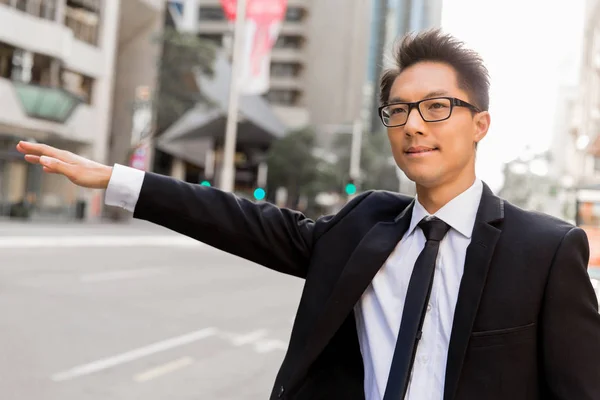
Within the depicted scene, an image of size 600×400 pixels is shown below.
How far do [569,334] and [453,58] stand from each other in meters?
0.77

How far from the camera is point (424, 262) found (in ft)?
6.23

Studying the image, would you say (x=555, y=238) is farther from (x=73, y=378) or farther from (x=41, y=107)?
(x=41, y=107)

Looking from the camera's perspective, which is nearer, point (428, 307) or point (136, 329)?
point (428, 307)

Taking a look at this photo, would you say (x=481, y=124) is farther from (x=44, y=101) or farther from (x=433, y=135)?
(x=44, y=101)

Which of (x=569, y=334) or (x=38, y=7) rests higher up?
(x=38, y=7)

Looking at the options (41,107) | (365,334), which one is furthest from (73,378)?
(41,107)

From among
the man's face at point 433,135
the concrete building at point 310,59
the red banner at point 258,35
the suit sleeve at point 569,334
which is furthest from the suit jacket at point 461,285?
the concrete building at point 310,59

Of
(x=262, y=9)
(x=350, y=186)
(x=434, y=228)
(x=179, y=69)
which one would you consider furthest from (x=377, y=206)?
(x=179, y=69)

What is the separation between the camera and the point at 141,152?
1448 inches

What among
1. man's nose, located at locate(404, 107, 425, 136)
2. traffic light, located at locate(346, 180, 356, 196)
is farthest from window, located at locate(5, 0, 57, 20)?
man's nose, located at locate(404, 107, 425, 136)

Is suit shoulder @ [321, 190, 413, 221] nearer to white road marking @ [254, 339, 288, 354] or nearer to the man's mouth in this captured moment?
the man's mouth

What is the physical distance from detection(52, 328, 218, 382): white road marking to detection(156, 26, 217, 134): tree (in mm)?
28676

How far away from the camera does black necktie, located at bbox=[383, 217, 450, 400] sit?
5.98 feet

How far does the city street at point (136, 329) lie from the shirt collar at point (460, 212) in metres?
4.18
